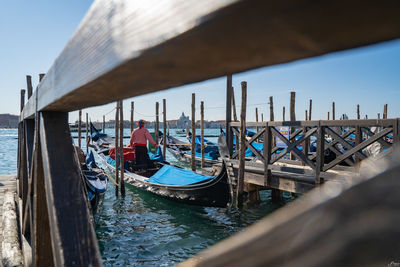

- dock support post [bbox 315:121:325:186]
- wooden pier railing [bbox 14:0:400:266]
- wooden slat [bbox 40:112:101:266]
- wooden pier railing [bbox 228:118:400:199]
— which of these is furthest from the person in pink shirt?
wooden pier railing [bbox 14:0:400:266]

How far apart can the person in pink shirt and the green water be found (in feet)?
4.27

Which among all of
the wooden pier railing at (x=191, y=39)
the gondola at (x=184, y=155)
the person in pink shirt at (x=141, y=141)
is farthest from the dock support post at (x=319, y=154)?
the gondola at (x=184, y=155)

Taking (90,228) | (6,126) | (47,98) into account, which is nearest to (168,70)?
(90,228)

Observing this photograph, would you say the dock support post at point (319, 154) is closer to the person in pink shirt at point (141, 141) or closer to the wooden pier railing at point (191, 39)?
the person in pink shirt at point (141, 141)

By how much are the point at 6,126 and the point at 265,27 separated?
109609 millimetres

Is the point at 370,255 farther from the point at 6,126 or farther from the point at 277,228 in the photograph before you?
the point at 6,126

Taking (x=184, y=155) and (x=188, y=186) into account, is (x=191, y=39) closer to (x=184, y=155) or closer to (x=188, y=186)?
(x=188, y=186)

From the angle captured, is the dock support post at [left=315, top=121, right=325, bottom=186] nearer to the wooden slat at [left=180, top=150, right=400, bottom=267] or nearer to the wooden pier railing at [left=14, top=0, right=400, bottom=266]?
the wooden pier railing at [left=14, top=0, right=400, bottom=266]

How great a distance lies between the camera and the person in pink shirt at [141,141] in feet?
22.2

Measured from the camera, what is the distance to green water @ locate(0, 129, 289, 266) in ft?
12.7

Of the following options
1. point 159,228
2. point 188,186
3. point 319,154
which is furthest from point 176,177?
point 319,154

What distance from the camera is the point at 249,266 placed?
0.20 metres

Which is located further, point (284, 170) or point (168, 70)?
point (284, 170)

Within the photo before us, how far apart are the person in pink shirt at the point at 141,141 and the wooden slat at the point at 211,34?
6.17 metres
